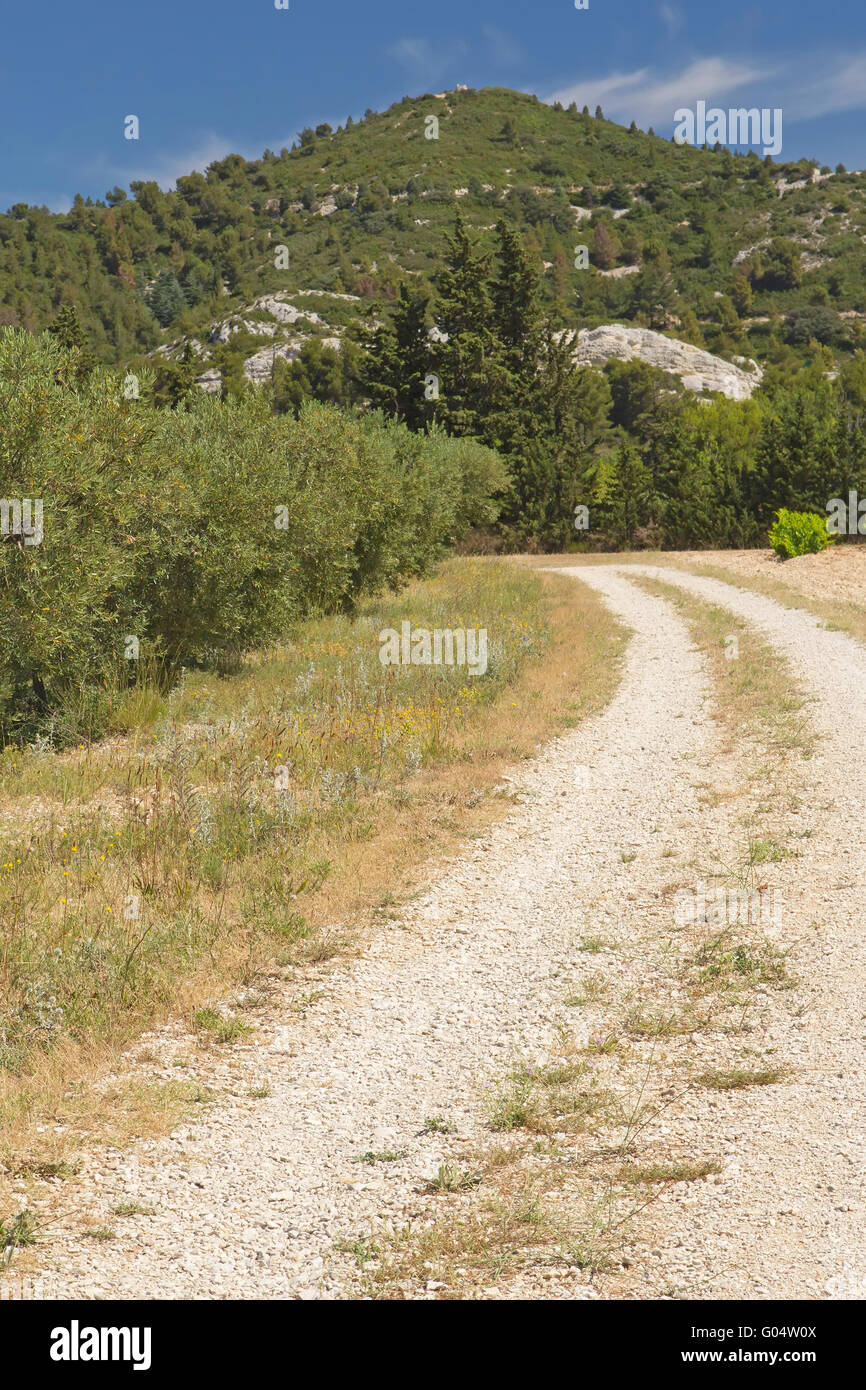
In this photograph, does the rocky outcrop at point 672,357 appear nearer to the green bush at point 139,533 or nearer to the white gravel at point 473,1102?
the green bush at point 139,533

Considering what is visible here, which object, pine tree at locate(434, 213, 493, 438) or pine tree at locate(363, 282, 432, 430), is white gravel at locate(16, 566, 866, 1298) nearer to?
pine tree at locate(434, 213, 493, 438)

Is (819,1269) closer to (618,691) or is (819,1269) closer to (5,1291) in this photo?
(5,1291)

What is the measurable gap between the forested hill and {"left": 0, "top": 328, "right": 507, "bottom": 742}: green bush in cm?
7917

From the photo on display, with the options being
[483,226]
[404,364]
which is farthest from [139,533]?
[483,226]

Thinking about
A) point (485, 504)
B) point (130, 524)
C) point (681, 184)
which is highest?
point (681, 184)

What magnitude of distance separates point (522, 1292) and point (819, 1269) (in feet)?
3.67

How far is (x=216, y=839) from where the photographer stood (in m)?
8.29

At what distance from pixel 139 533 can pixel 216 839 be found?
6.93 metres

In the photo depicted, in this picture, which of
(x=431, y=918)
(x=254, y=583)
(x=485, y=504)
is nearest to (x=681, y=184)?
(x=485, y=504)

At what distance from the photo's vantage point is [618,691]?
1459 cm

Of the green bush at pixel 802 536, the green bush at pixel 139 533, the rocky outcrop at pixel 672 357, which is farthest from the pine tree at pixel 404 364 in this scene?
the rocky outcrop at pixel 672 357

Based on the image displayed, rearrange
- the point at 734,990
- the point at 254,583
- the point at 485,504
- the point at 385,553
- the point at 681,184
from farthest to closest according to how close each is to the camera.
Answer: the point at 681,184, the point at 485,504, the point at 385,553, the point at 254,583, the point at 734,990

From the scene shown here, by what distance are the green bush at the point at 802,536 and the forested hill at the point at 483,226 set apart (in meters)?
70.6

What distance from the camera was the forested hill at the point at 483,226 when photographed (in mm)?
109375
